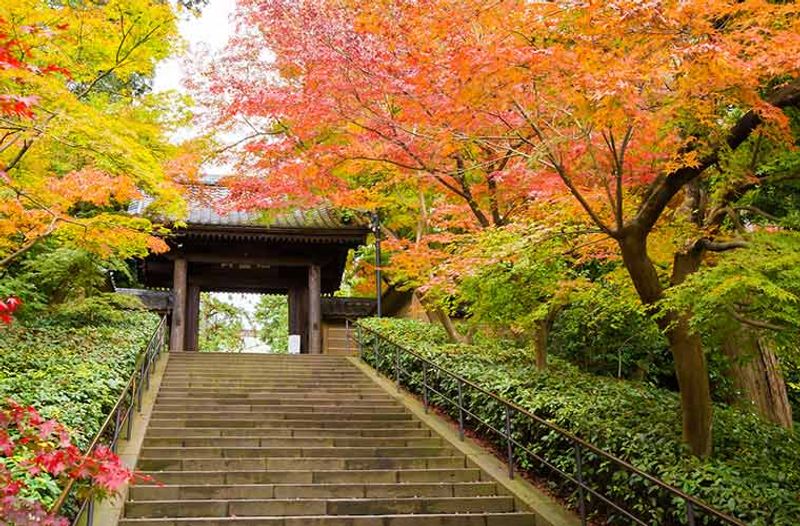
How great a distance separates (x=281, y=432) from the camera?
8.73 m

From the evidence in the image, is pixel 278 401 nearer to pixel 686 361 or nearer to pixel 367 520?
pixel 367 520

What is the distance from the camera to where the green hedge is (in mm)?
5020

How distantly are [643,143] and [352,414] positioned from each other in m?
5.60

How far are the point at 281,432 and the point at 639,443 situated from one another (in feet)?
14.9

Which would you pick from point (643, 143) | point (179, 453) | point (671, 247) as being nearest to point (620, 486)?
point (671, 247)

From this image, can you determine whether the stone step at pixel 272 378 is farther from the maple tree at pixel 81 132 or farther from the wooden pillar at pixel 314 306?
the wooden pillar at pixel 314 306

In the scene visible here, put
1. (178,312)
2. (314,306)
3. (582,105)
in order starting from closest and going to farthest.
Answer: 1. (582,105)
2. (178,312)
3. (314,306)

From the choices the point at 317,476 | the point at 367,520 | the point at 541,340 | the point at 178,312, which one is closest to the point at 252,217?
the point at 178,312

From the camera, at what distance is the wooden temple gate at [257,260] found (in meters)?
16.2

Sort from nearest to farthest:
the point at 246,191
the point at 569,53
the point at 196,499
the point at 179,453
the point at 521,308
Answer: the point at 569,53
the point at 196,499
the point at 179,453
the point at 521,308
the point at 246,191

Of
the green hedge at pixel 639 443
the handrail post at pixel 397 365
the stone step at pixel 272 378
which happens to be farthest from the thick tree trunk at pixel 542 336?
the stone step at pixel 272 378

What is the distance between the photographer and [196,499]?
622cm

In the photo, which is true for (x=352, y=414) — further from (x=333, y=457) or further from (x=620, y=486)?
(x=620, y=486)

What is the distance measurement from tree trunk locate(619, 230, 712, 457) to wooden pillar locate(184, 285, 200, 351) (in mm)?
14696
